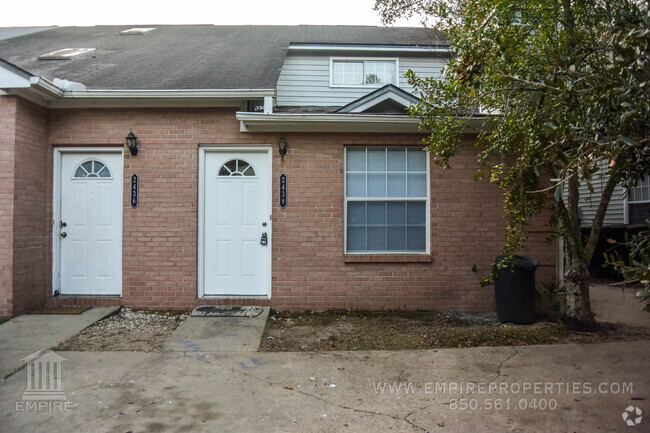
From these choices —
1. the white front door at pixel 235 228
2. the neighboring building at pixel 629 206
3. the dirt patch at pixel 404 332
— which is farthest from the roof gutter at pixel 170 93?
the neighboring building at pixel 629 206

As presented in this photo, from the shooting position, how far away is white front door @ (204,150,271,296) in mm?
6492

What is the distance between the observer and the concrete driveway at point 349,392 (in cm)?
328

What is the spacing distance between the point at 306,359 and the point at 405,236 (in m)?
2.81

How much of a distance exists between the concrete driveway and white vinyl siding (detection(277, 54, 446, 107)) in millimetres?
8071

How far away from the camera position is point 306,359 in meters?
4.54

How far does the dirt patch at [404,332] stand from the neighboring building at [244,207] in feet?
1.17

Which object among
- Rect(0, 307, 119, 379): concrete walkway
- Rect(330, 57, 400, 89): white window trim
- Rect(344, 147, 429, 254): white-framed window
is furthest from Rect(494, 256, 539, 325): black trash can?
Rect(330, 57, 400, 89): white window trim

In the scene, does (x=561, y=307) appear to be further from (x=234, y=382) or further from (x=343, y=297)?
(x=234, y=382)

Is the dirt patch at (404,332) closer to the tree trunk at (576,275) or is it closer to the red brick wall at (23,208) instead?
the tree trunk at (576,275)

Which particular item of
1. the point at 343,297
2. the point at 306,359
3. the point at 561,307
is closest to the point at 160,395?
the point at 306,359

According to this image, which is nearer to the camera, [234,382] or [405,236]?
[234,382]

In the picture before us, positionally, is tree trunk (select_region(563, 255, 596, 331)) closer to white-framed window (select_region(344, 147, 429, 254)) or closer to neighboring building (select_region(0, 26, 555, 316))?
neighboring building (select_region(0, 26, 555, 316))

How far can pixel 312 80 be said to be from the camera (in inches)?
448

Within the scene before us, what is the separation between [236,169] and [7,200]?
3052 mm
